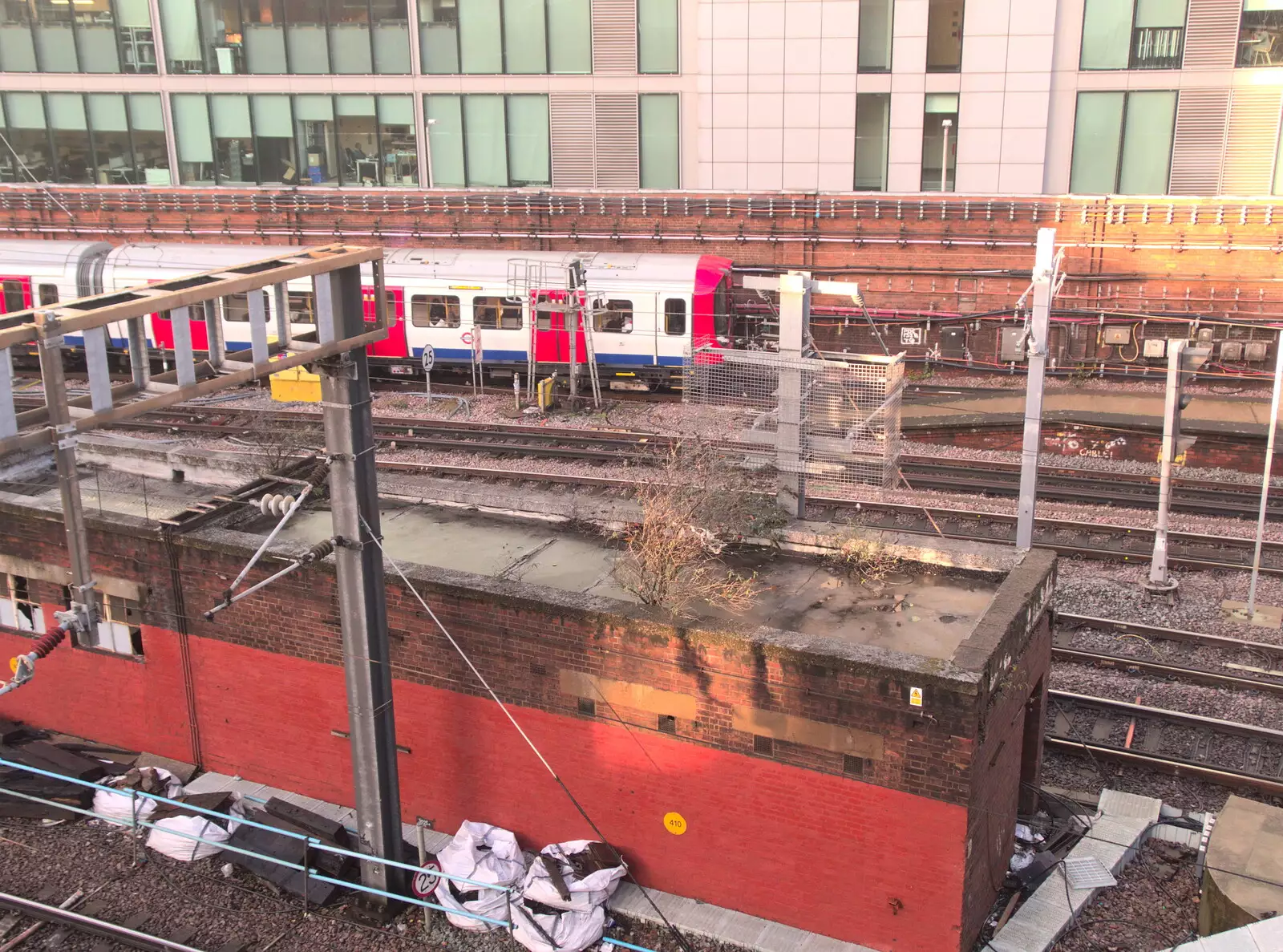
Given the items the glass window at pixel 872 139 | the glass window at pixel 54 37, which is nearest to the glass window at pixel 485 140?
the glass window at pixel 872 139

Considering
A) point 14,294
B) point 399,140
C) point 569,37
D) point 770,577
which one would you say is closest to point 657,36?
point 569,37

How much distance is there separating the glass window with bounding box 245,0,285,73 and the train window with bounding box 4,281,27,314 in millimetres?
10338

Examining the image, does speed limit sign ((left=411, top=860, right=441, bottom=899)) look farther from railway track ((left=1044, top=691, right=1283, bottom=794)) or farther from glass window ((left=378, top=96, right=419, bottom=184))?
glass window ((left=378, top=96, right=419, bottom=184))

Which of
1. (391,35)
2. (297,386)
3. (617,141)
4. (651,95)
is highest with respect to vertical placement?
(391,35)

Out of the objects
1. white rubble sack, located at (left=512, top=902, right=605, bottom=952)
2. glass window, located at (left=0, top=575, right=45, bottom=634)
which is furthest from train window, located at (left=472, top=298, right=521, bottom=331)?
white rubble sack, located at (left=512, top=902, right=605, bottom=952)

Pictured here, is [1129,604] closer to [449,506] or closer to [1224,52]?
[449,506]

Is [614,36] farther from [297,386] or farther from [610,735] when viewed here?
[610,735]

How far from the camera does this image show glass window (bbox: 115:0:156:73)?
35.2 m

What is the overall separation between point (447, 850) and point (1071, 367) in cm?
2204

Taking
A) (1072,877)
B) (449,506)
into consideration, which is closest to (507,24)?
(449,506)

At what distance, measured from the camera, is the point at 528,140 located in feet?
112

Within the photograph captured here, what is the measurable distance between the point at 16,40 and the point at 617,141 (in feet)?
63.4

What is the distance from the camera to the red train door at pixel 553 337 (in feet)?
85.5

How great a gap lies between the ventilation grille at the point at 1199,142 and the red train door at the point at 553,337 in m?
16.9
